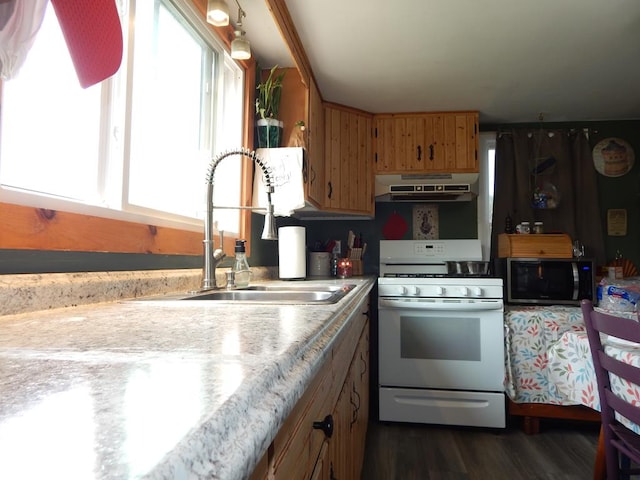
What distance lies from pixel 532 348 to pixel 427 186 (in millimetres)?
1280

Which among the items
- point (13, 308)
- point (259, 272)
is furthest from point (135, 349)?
point (259, 272)

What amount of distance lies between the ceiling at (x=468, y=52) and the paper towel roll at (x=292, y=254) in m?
1.02

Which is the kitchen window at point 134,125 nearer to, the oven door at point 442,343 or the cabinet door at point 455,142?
the oven door at point 442,343

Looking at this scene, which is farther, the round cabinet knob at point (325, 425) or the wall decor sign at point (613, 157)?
the wall decor sign at point (613, 157)

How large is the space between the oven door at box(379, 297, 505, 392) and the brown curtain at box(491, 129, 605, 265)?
38.6 inches

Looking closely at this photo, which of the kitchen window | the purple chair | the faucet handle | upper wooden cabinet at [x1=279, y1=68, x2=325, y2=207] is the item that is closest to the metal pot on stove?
upper wooden cabinet at [x1=279, y1=68, x2=325, y2=207]

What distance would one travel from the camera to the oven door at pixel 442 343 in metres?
2.50

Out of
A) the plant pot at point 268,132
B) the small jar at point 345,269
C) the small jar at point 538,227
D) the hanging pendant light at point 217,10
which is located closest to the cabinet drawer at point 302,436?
the hanging pendant light at point 217,10

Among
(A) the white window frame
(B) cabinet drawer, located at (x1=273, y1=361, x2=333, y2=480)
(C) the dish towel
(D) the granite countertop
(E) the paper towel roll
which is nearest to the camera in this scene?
(D) the granite countertop

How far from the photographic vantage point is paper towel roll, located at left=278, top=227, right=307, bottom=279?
2316 mm

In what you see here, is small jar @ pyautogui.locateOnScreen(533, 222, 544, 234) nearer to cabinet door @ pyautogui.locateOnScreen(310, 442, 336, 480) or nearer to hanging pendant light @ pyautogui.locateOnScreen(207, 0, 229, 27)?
hanging pendant light @ pyautogui.locateOnScreen(207, 0, 229, 27)

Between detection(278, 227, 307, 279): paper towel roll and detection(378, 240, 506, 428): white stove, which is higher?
detection(278, 227, 307, 279): paper towel roll

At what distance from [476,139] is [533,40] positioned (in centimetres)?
96

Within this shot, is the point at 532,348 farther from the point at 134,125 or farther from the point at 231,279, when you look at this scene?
the point at 134,125
